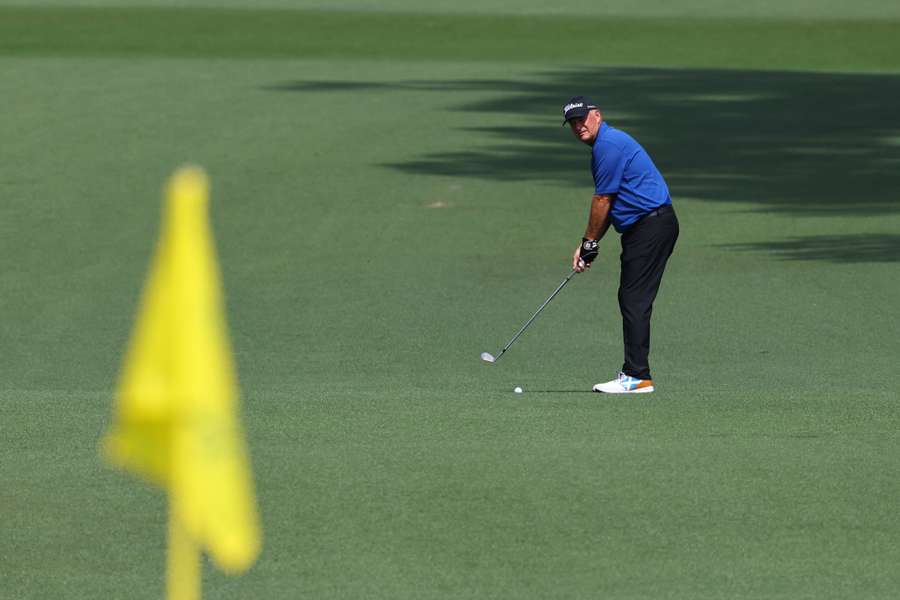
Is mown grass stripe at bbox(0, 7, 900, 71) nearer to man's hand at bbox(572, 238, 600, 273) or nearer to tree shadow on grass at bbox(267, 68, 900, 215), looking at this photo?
tree shadow on grass at bbox(267, 68, 900, 215)

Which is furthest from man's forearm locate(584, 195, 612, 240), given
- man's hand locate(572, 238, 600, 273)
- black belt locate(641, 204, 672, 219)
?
black belt locate(641, 204, 672, 219)

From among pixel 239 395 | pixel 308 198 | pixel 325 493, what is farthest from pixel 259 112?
pixel 325 493

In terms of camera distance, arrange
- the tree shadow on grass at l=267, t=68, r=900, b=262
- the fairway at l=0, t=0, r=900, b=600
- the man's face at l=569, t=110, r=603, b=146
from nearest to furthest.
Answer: the fairway at l=0, t=0, r=900, b=600 → the man's face at l=569, t=110, r=603, b=146 → the tree shadow on grass at l=267, t=68, r=900, b=262

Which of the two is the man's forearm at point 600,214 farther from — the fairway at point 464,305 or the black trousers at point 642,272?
the fairway at point 464,305

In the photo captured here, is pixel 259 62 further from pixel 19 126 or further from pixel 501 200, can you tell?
pixel 501 200

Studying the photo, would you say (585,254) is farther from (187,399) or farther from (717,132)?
(717,132)

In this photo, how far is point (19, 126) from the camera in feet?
99.7

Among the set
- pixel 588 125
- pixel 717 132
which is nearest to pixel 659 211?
pixel 588 125

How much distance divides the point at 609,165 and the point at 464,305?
676cm

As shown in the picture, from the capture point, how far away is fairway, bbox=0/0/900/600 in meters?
8.07

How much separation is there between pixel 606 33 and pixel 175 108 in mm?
18053

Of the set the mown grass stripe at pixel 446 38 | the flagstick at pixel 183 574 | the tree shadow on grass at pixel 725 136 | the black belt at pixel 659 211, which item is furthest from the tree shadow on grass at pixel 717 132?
the flagstick at pixel 183 574

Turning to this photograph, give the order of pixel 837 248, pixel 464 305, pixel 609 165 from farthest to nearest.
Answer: pixel 837 248, pixel 464 305, pixel 609 165

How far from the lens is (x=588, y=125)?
11.9 metres
